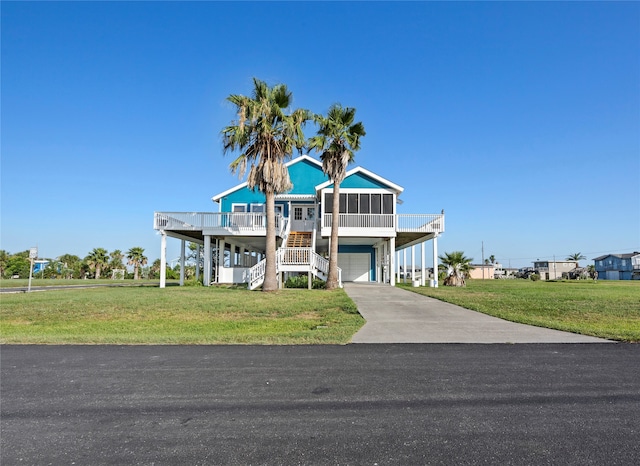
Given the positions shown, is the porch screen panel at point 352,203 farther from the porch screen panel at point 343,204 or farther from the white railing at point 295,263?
the white railing at point 295,263

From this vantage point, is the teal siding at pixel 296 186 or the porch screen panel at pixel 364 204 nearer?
the porch screen panel at pixel 364 204

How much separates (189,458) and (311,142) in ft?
57.7

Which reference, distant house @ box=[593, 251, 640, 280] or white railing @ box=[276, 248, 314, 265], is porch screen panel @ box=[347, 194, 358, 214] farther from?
distant house @ box=[593, 251, 640, 280]

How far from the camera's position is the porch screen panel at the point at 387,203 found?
75.6ft

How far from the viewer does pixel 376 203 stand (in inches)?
912

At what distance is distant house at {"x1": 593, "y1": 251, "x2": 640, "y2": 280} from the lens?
68.8 meters

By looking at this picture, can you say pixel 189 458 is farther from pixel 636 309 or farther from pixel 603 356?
pixel 636 309

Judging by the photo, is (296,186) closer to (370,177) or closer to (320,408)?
(370,177)

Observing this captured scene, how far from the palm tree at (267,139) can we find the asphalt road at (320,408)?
1203cm

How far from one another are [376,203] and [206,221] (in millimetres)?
9877

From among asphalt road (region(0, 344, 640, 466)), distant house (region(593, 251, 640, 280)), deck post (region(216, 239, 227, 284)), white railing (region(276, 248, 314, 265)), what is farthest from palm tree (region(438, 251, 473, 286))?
distant house (region(593, 251, 640, 280))

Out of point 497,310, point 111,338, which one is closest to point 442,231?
point 497,310

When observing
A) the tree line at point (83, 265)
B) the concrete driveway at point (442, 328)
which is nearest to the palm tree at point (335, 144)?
the concrete driveway at point (442, 328)

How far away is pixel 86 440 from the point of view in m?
3.13
